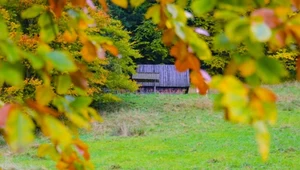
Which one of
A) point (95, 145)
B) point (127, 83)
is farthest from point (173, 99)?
point (95, 145)

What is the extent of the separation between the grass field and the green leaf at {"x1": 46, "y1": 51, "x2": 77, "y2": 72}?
22.4ft

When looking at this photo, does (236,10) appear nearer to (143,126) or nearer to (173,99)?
(143,126)

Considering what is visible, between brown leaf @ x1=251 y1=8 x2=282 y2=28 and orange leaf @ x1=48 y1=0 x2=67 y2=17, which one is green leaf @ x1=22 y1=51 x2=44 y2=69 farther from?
orange leaf @ x1=48 y1=0 x2=67 y2=17

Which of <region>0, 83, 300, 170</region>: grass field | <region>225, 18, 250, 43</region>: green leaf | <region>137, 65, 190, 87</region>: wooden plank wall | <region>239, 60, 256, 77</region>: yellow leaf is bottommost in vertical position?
<region>0, 83, 300, 170</region>: grass field

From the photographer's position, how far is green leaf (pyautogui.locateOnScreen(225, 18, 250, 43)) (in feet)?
1.86

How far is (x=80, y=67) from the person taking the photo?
1.02m

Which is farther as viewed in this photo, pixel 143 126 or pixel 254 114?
pixel 143 126

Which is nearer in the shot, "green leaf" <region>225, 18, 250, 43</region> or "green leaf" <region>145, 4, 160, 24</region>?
"green leaf" <region>225, 18, 250, 43</region>

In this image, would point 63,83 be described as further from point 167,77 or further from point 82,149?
point 167,77

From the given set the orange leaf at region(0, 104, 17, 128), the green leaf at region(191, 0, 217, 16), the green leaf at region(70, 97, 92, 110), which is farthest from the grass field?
the orange leaf at region(0, 104, 17, 128)

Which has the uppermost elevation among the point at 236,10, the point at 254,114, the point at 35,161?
the point at 236,10

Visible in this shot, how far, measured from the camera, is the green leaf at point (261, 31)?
543 millimetres

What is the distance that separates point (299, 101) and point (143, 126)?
4977 millimetres

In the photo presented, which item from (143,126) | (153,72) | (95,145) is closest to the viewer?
(95,145)
